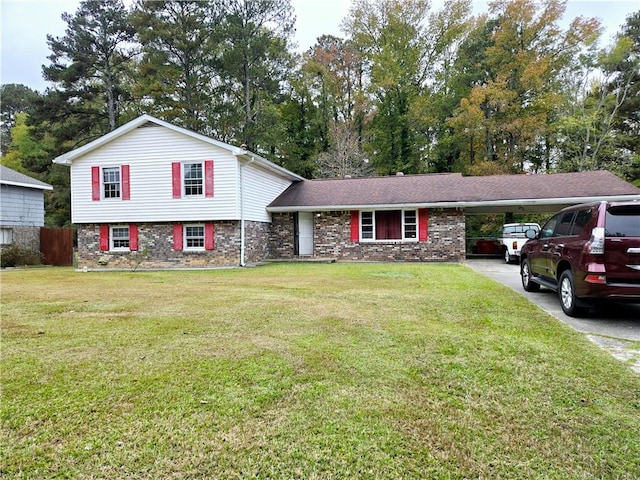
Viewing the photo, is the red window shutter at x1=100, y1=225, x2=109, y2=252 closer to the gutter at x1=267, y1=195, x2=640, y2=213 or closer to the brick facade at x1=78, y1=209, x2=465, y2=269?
the brick facade at x1=78, y1=209, x2=465, y2=269

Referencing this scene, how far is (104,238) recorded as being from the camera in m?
16.5

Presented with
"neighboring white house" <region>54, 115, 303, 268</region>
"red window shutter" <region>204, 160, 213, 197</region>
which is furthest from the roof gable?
"red window shutter" <region>204, 160, 213, 197</region>

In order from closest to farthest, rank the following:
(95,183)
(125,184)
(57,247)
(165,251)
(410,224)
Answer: (125,184) → (165,251) → (95,183) → (410,224) → (57,247)

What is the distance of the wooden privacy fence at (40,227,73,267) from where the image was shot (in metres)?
19.1

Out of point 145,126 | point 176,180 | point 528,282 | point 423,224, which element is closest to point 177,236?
point 176,180

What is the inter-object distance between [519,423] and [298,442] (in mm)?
1531

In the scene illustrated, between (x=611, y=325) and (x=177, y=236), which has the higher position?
(x=177, y=236)

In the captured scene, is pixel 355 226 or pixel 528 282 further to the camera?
pixel 355 226

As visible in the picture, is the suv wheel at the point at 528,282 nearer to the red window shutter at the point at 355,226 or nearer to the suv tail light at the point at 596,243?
the suv tail light at the point at 596,243

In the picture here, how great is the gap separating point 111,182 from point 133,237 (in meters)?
2.51

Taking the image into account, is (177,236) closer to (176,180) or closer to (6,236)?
(176,180)

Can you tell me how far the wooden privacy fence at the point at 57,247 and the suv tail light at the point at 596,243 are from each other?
21342mm

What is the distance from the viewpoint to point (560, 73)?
2548cm

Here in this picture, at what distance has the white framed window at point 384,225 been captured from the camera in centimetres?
1677
